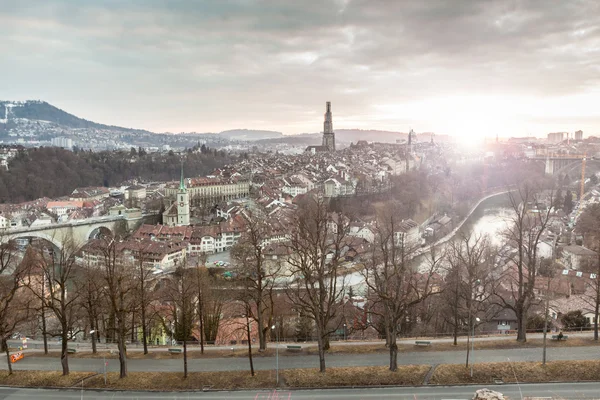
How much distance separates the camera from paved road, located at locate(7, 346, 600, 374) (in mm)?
7965

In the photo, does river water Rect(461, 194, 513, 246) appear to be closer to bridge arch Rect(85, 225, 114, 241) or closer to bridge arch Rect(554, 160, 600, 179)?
bridge arch Rect(554, 160, 600, 179)

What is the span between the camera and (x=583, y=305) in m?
13.4

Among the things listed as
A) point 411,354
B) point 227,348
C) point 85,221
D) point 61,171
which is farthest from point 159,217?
point 411,354

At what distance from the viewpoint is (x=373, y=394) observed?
698 cm

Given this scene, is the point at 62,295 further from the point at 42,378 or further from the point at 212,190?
the point at 212,190

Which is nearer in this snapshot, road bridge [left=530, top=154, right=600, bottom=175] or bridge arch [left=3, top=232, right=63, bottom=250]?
bridge arch [left=3, top=232, right=63, bottom=250]

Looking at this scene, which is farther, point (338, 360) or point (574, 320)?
point (574, 320)

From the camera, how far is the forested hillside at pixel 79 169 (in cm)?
4578

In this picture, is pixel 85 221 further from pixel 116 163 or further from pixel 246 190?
pixel 116 163

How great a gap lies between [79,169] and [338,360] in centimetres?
5473

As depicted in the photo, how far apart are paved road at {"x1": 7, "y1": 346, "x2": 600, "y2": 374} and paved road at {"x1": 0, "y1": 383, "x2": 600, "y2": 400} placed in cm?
85

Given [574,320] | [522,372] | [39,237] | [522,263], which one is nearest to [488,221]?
Result: [522,263]

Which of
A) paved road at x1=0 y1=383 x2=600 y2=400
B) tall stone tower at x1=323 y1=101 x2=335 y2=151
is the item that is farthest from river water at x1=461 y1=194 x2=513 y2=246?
tall stone tower at x1=323 y1=101 x2=335 y2=151

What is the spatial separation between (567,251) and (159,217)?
27.2 meters
